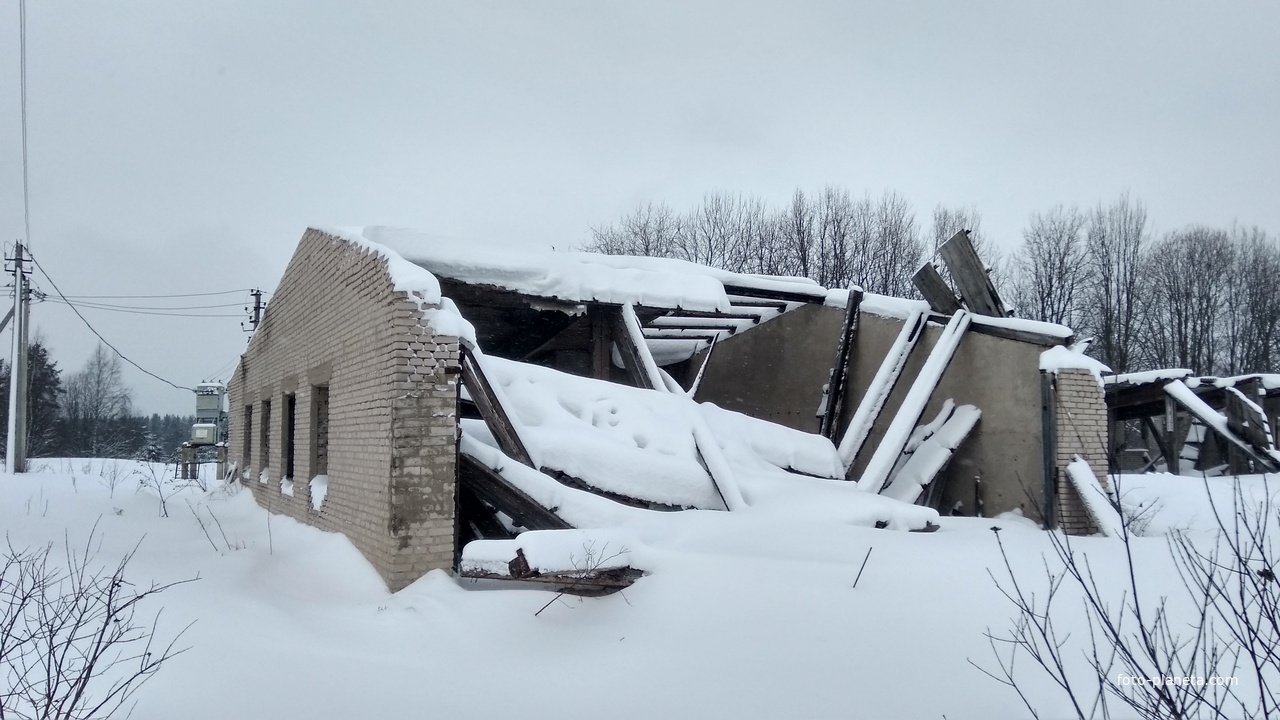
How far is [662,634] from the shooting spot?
14.5 feet

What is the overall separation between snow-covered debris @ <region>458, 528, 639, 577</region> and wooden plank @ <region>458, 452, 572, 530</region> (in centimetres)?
105

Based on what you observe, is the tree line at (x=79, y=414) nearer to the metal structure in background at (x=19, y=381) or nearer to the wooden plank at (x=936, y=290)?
the metal structure in background at (x=19, y=381)

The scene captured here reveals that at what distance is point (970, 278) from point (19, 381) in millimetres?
22344

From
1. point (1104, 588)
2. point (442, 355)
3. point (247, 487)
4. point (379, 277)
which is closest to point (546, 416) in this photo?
point (442, 355)

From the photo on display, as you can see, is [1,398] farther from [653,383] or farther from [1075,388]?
[1075,388]

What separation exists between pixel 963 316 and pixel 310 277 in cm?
779

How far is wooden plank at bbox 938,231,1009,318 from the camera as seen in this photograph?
8953mm

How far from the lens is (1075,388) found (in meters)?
8.02

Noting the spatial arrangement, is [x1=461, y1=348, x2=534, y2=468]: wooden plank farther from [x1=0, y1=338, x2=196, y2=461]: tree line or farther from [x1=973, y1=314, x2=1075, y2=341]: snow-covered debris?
[x1=0, y1=338, x2=196, y2=461]: tree line

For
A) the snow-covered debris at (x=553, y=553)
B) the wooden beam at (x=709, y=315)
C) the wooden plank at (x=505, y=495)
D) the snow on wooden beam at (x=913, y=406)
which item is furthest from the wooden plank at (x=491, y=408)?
the snow on wooden beam at (x=913, y=406)

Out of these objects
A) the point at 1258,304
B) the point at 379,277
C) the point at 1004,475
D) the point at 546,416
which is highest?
the point at 1258,304

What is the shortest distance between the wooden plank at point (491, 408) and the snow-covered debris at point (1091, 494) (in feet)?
18.8

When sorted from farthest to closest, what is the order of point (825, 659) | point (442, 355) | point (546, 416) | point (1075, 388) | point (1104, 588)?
point (1075, 388), point (546, 416), point (442, 355), point (1104, 588), point (825, 659)

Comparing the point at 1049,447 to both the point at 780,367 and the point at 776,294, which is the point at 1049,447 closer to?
the point at 776,294
